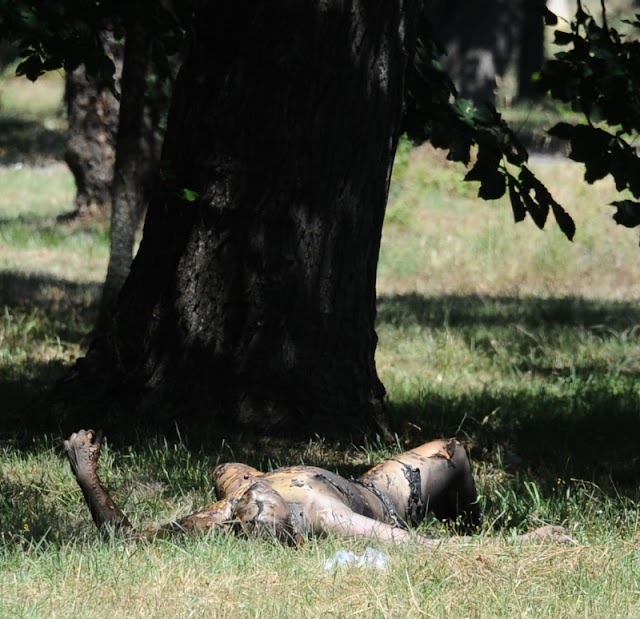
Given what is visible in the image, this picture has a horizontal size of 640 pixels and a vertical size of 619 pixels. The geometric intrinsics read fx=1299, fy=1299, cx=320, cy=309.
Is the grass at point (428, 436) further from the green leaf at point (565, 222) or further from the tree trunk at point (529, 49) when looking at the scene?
the tree trunk at point (529, 49)

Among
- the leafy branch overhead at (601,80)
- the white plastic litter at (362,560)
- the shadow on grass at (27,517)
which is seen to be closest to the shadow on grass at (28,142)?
the leafy branch overhead at (601,80)

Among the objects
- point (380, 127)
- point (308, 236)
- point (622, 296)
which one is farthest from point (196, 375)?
point (622, 296)

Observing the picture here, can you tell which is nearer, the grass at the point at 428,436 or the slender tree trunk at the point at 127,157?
the grass at the point at 428,436

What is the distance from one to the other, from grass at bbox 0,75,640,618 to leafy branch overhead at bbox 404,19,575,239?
120 cm

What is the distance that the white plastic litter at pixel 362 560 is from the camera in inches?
157

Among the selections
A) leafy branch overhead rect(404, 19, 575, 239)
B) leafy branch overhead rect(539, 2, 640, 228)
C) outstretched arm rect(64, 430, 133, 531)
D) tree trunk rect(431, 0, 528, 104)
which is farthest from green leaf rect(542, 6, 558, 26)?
tree trunk rect(431, 0, 528, 104)

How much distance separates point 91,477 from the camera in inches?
165

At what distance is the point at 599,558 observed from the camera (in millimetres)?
4230

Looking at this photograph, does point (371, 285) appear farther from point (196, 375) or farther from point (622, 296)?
point (622, 296)

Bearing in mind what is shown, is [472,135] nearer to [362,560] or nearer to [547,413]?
[547,413]

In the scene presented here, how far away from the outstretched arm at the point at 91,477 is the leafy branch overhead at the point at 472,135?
2762mm

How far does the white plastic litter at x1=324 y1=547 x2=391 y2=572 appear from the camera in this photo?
4.00 m

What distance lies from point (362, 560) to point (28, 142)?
21755mm

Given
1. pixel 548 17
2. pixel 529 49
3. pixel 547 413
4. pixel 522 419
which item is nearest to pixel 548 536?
pixel 522 419
